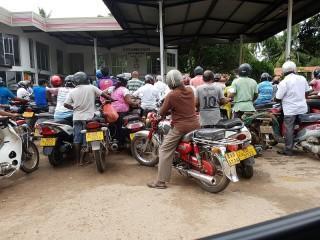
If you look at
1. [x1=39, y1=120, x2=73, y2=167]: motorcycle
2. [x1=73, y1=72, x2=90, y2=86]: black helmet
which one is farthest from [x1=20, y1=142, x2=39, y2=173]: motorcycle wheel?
[x1=73, y1=72, x2=90, y2=86]: black helmet

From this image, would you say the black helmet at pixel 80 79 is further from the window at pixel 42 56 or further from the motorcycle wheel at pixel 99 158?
the window at pixel 42 56

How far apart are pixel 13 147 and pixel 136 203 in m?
Answer: 2.20

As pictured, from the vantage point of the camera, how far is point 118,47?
2248cm

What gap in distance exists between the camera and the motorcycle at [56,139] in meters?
5.61

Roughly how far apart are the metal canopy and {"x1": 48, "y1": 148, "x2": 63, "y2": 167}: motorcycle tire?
6.80m

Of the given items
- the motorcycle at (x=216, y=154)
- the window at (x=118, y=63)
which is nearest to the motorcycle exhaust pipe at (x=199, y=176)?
the motorcycle at (x=216, y=154)

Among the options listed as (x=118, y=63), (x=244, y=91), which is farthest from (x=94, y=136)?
(x=118, y=63)

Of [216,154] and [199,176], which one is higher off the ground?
[216,154]

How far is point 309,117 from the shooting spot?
6.07 metres

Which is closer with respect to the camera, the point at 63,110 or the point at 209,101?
the point at 209,101

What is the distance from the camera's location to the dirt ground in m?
3.47

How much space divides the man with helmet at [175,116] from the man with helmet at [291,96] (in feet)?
7.96

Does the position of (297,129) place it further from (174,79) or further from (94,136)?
(94,136)

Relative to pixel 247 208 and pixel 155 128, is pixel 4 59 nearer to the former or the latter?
pixel 155 128
